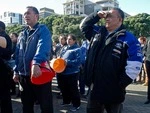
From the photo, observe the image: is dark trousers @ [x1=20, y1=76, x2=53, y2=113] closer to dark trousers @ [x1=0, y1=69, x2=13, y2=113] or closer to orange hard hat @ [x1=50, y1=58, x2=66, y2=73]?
dark trousers @ [x1=0, y1=69, x2=13, y2=113]

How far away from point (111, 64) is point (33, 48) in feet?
3.95

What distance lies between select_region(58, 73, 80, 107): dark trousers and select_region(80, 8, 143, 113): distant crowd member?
3204 mm

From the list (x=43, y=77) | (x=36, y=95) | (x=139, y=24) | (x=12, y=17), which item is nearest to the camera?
(x=43, y=77)

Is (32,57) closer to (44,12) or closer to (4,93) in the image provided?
(4,93)

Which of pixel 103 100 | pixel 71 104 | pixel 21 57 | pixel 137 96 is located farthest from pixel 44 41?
pixel 137 96

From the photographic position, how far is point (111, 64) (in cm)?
374

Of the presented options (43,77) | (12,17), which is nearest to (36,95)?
(43,77)

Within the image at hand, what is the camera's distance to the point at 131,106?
7.60 metres

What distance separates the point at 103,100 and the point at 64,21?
79.9 metres

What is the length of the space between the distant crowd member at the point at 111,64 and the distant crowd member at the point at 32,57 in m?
0.68

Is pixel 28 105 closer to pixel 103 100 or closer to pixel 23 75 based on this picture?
pixel 23 75

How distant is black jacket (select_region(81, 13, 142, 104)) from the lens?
12.1 ft

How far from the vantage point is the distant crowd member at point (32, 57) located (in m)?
4.25

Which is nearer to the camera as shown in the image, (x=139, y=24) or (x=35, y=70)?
(x=35, y=70)
